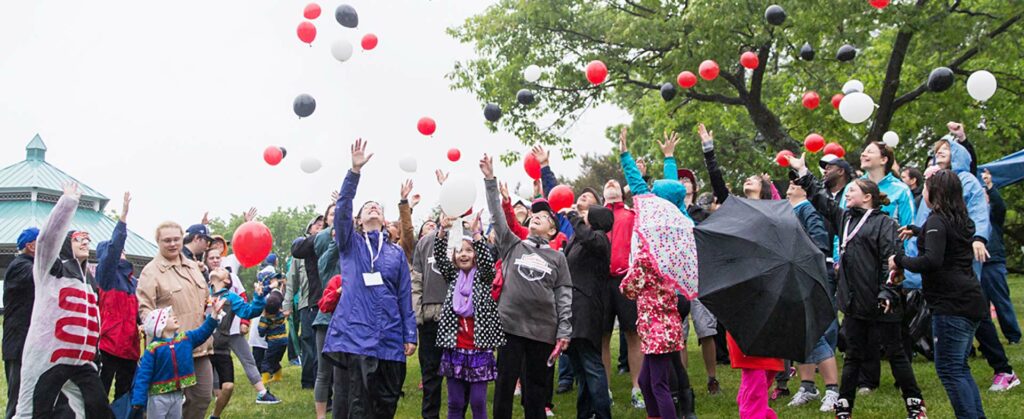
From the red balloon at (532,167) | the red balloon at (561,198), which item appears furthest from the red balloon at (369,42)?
the red balloon at (561,198)

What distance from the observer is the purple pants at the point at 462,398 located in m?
5.53

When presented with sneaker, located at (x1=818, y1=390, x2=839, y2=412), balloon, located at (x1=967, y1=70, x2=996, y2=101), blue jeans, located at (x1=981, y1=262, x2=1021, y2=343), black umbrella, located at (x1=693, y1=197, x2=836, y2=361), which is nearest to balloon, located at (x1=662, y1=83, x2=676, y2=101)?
balloon, located at (x1=967, y1=70, x2=996, y2=101)

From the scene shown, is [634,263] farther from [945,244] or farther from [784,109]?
[784,109]

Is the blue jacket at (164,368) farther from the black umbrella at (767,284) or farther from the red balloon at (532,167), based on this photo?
the red balloon at (532,167)

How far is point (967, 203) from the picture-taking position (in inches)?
233

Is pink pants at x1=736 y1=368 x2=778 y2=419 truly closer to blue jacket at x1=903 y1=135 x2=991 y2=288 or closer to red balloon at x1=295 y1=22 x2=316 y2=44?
blue jacket at x1=903 y1=135 x2=991 y2=288

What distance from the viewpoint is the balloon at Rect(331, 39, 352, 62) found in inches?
367

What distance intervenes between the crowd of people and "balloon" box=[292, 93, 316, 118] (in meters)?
2.76

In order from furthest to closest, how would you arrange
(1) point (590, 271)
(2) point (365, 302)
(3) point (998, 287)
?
(3) point (998, 287) < (1) point (590, 271) < (2) point (365, 302)

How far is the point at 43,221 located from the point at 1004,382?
171 ft

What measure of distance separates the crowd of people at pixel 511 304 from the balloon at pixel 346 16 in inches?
152

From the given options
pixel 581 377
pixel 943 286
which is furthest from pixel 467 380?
pixel 943 286

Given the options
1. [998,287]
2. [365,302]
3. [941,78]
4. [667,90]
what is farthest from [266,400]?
[941,78]

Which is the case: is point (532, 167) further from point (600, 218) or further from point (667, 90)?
point (667, 90)
